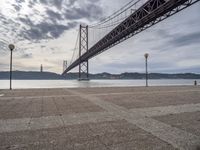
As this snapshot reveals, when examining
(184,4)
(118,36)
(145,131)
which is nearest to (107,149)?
(145,131)

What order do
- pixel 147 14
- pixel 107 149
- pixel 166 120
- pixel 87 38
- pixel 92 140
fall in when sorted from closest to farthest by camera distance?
pixel 107 149 < pixel 92 140 < pixel 166 120 < pixel 147 14 < pixel 87 38

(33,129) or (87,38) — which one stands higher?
(87,38)

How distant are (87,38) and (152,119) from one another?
63.8m

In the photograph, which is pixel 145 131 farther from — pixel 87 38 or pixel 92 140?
pixel 87 38

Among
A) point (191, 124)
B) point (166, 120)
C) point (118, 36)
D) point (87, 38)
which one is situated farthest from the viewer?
point (87, 38)

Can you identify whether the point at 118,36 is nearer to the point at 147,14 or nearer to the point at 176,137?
the point at 147,14

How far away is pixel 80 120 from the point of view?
5.36 meters

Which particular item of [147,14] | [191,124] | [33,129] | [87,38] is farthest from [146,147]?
[87,38]

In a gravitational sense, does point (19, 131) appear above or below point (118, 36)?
below

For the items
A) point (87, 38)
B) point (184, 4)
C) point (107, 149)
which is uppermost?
point (87, 38)

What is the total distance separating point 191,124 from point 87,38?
64.5 m

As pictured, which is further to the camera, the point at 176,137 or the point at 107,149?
the point at 176,137

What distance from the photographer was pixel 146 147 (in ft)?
11.2

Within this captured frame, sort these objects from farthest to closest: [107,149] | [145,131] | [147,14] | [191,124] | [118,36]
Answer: [118,36]
[147,14]
[191,124]
[145,131]
[107,149]
